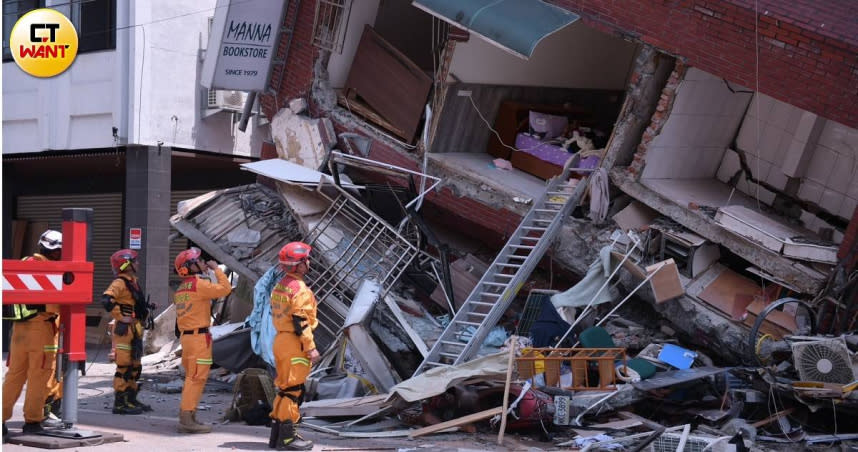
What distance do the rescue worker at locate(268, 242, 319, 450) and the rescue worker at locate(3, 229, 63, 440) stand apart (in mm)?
1858

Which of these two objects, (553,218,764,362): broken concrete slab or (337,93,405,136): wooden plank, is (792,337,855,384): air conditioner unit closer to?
(553,218,764,362): broken concrete slab

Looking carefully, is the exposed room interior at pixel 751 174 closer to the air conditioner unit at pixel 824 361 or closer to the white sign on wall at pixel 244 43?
the air conditioner unit at pixel 824 361

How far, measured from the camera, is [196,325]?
8.95 m

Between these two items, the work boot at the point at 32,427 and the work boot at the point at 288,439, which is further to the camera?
the work boot at the point at 32,427

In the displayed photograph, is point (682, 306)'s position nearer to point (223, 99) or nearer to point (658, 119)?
point (658, 119)

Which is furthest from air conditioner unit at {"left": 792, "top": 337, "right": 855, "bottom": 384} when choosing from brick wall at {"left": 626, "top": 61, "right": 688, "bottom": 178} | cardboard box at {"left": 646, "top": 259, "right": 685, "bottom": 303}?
brick wall at {"left": 626, "top": 61, "right": 688, "bottom": 178}

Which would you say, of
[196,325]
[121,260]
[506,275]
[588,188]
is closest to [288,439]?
[196,325]

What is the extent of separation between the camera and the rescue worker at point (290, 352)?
7992mm

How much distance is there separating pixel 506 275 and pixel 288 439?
402 centimetres

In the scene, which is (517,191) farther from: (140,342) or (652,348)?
(140,342)

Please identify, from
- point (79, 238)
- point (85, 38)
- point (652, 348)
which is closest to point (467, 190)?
point (652, 348)

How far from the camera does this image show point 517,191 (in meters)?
12.7

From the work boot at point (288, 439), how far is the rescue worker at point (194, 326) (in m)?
1.08

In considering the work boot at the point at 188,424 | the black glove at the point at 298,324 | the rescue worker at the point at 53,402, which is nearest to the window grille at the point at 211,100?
the rescue worker at the point at 53,402
